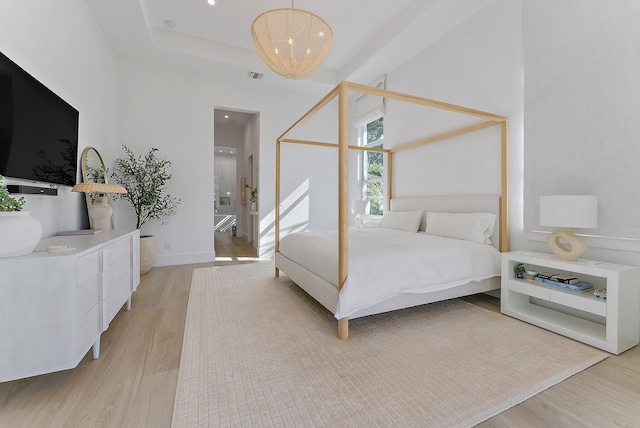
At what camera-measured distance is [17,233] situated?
1.36m

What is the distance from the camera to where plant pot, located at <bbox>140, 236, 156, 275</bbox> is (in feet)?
12.5

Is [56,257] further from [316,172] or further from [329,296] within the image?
[316,172]

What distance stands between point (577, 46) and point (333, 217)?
4225mm

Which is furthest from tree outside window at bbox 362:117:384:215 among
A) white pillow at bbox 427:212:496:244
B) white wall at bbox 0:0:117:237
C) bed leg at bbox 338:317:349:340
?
white wall at bbox 0:0:117:237

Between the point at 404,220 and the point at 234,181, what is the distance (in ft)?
22.1

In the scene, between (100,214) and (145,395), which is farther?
(100,214)

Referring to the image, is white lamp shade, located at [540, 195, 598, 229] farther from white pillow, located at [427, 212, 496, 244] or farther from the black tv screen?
the black tv screen

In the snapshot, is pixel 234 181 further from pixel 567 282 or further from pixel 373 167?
pixel 567 282

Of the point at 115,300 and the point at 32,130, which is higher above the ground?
the point at 32,130

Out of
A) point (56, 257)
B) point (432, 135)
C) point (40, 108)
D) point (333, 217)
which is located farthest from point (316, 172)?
point (56, 257)

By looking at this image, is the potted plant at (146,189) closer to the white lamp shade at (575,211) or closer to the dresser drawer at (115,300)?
the dresser drawer at (115,300)

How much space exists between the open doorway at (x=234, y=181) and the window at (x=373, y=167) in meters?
2.14

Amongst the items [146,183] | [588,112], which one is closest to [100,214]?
[146,183]

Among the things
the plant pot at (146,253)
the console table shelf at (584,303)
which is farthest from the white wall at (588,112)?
the plant pot at (146,253)
